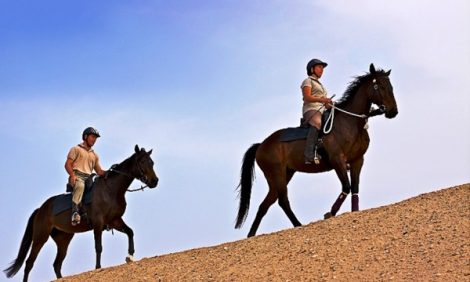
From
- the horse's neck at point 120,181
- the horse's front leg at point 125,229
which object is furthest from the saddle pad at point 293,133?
the horse's front leg at point 125,229

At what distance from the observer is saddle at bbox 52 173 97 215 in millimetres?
17750

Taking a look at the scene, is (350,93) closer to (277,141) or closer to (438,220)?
(277,141)

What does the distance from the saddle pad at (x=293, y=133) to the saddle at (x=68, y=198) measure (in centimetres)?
415

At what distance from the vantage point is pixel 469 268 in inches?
440

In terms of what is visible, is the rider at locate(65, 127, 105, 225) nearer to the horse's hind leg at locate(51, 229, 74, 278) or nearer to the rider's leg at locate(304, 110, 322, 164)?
the horse's hind leg at locate(51, 229, 74, 278)

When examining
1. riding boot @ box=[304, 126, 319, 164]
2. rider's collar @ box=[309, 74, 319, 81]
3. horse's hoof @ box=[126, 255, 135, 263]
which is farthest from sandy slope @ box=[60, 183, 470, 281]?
rider's collar @ box=[309, 74, 319, 81]

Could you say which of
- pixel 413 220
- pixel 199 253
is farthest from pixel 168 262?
pixel 413 220

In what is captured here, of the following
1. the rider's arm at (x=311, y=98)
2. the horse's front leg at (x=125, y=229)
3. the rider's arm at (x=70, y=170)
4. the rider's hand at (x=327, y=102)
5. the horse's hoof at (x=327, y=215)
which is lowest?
the horse's hoof at (x=327, y=215)

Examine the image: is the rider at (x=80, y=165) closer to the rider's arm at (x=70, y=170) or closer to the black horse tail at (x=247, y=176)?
the rider's arm at (x=70, y=170)

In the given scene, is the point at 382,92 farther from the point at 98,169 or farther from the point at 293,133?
the point at 98,169

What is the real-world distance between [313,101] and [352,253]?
4.46m

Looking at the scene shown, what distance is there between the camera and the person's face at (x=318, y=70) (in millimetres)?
16578

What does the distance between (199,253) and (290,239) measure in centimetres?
187

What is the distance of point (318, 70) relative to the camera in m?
16.6
